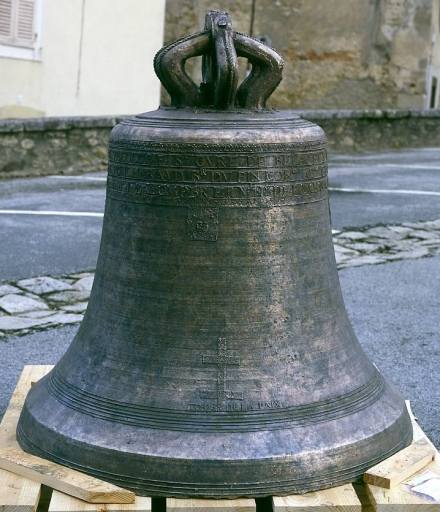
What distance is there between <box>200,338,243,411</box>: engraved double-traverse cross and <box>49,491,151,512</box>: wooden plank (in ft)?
1.11

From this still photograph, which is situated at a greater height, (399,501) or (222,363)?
(222,363)

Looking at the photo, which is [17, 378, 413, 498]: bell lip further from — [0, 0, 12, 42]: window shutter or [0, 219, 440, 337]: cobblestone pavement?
[0, 0, 12, 42]: window shutter

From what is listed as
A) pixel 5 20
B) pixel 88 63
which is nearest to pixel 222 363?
pixel 5 20

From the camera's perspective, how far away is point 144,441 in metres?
2.63

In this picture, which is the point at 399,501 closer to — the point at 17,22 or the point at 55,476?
the point at 55,476

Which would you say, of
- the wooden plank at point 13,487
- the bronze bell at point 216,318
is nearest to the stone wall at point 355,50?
the wooden plank at point 13,487

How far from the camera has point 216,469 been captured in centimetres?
257

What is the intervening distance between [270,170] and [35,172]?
27.5 ft

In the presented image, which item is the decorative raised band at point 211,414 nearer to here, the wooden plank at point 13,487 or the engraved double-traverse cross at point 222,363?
the engraved double-traverse cross at point 222,363

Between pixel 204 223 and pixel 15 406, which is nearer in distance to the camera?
pixel 204 223

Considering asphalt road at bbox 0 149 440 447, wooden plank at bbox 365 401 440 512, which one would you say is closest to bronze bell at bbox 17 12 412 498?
wooden plank at bbox 365 401 440 512

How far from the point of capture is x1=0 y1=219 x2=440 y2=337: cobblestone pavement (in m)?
5.33

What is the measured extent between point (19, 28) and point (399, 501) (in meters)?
10.2

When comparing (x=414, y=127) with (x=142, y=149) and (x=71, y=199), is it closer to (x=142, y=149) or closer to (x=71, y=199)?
(x=71, y=199)
